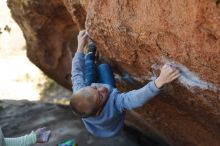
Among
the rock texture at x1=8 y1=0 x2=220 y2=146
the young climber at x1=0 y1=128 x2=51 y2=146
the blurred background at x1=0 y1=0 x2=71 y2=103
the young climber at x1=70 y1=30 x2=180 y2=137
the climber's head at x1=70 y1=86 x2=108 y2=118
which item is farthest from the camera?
the blurred background at x1=0 y1=0 x2=71 y2=103

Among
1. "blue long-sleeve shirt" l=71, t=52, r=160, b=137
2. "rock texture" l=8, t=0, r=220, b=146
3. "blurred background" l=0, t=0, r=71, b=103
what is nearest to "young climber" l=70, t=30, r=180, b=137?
"blue long-sleeve shirt" l=71, t=52, r=160, b=137

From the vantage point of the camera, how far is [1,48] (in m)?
15.9

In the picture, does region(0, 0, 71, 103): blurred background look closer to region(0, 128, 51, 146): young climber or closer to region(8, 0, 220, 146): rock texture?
region(8, 0, 220, 146): rock texture

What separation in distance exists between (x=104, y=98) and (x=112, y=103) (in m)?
0.09

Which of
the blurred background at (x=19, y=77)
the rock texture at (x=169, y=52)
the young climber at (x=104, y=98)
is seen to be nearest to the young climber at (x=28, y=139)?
the young climber at (x=104, y=98)

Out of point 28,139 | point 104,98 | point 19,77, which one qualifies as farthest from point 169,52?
point 19,77

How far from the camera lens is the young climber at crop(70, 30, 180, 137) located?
3676 millimetres

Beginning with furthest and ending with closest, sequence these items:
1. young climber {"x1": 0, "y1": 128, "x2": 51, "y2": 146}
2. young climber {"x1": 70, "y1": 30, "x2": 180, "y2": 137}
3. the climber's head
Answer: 1. young climber {"x1": 0, "y1": 128, "x2": 51, "y2": 146}
2. the climber's head
3. young climber {"x1": 70, "y1": 30, "x2": 180, "y2": 137}

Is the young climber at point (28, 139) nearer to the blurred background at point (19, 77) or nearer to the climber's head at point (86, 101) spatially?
the climber's head at point (86, 101)

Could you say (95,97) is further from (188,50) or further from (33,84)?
(33,84)

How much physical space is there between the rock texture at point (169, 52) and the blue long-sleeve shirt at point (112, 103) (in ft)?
0.93

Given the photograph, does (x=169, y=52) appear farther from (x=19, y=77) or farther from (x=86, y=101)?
(x=19, y=77)

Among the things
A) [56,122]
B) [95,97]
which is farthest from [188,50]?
[56,122]

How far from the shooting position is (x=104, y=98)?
401 cm
